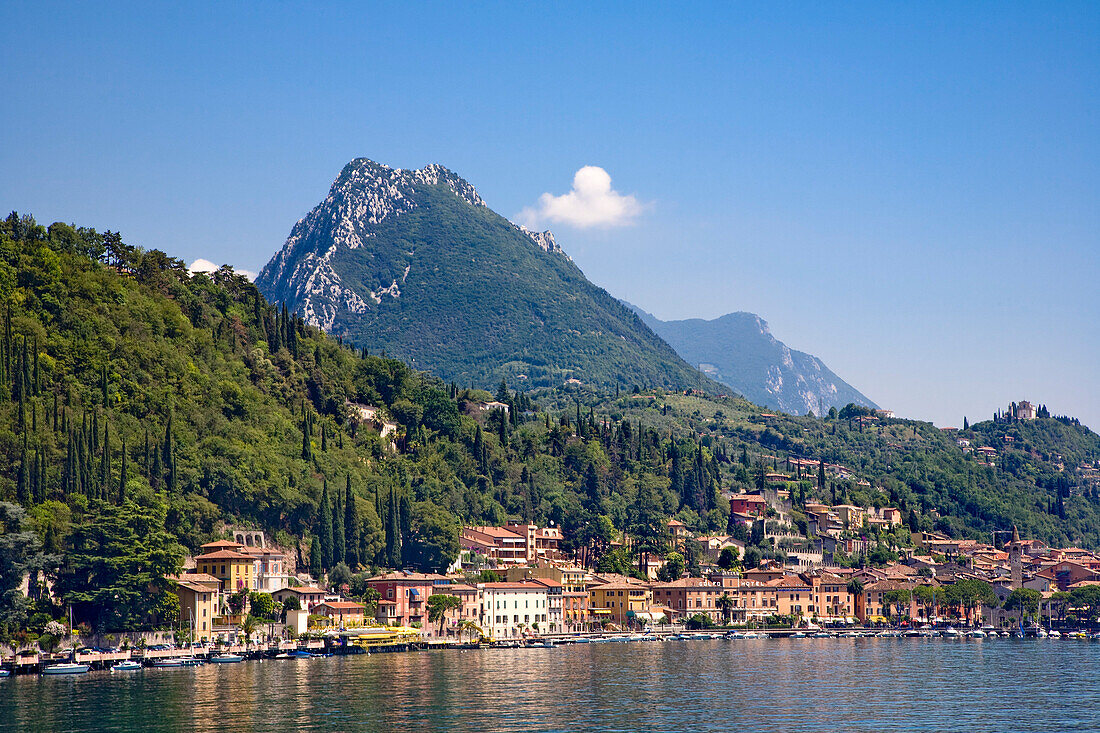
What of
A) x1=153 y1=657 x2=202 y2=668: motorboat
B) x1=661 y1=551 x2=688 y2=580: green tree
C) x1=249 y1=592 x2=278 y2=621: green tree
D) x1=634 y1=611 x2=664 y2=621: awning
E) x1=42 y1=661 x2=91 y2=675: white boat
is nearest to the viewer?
x1=42 y1=661 x2=91 y2=675: white boat

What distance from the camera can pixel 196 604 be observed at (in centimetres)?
11694

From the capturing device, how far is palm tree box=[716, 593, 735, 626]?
171 m

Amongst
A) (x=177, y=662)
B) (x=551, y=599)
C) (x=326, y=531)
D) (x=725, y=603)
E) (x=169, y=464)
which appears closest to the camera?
(x=177, y=662)

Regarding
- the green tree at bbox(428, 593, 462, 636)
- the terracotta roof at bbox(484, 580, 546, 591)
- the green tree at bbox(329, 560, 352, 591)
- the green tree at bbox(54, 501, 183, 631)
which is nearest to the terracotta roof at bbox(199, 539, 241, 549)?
the green tree at bbox(329, 560, 352, 591)

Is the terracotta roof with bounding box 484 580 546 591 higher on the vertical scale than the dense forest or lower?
lower

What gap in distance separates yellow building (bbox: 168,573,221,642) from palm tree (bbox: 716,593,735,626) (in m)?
73.0

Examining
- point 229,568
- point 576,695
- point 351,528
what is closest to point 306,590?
point 229,568

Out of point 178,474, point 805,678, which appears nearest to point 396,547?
point 178,474

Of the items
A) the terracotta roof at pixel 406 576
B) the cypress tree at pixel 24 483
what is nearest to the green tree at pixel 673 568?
the terracotta roof at pixel 406 576

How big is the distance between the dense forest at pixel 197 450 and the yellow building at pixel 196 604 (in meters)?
3.29

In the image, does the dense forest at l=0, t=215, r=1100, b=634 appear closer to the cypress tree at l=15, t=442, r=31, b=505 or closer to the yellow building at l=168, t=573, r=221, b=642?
the cypress tree at l=15, t=442, r=31, b=505

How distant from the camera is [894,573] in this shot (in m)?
191

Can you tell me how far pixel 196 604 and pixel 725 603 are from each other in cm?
7656

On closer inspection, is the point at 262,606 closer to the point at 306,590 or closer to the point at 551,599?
the point at 306,590
